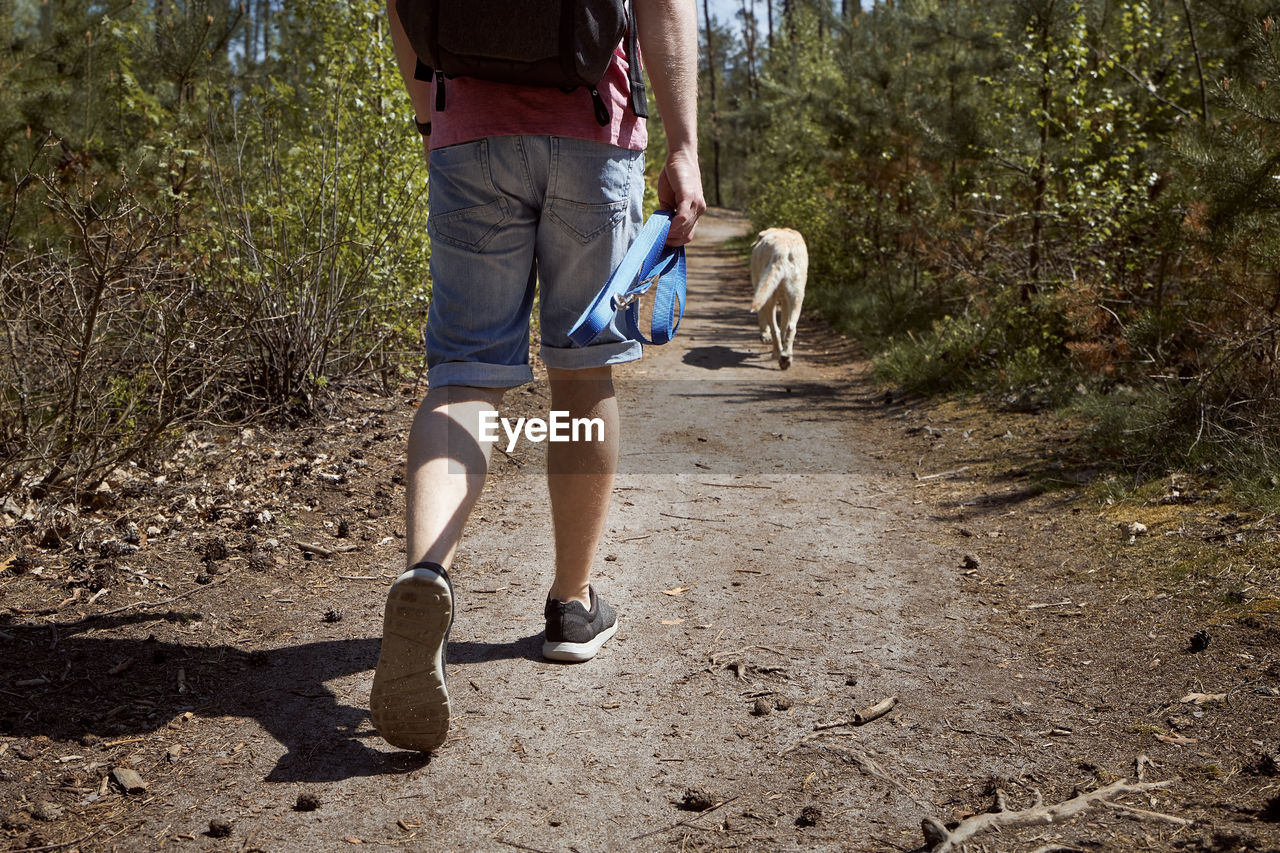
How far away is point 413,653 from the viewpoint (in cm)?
199

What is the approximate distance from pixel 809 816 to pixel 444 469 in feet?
3.31

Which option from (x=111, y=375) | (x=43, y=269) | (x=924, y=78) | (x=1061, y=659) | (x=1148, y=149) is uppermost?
(x=924, y=78)

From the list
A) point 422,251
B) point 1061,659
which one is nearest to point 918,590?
point 1061,659

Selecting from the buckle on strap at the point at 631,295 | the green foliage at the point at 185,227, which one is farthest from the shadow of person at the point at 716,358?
the buckle on strap at the point at 631,295

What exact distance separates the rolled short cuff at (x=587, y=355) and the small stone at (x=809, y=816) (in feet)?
3.43

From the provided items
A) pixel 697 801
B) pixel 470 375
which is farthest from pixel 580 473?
pixel 697 801

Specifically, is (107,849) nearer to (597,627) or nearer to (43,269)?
(597,627)

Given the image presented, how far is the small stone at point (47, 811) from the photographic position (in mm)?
1907

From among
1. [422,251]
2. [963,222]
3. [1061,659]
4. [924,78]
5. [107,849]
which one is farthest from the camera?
[924,78]

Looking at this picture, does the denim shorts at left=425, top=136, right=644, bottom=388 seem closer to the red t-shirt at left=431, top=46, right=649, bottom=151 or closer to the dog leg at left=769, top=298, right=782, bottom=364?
→ the red t-shirt at left=431, top=46, right=649, bottom=151

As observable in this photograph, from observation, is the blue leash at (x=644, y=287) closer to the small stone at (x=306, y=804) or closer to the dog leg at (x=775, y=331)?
the small stone at (x=306, y=804)

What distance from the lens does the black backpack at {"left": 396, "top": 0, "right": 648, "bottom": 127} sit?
2.10 meters

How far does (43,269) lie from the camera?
334 centimetres

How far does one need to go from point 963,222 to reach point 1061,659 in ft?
19.4
